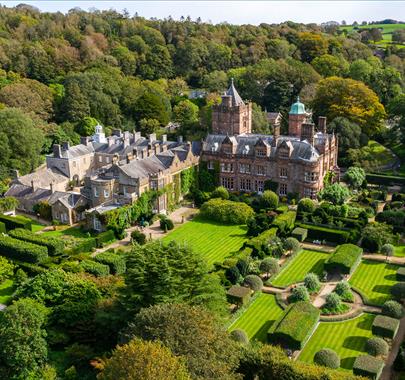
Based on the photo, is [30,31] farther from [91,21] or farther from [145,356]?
[145,356]

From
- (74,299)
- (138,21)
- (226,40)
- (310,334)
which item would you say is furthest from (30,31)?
(310,334)

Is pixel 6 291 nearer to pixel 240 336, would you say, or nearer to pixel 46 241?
pixel 46 241

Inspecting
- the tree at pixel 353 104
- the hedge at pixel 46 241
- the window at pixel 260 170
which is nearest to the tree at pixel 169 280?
the hedge at pixel 46 241

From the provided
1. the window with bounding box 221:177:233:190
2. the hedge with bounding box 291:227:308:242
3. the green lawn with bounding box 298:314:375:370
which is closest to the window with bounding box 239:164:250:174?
the window with bounding box 221:177:233:190

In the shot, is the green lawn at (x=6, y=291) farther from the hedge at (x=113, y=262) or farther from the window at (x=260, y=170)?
the window at (x=260, y=170)

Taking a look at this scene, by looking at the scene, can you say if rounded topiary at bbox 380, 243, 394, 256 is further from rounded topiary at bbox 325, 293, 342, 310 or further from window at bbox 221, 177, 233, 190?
window at bbox 221, 177, 233, 190

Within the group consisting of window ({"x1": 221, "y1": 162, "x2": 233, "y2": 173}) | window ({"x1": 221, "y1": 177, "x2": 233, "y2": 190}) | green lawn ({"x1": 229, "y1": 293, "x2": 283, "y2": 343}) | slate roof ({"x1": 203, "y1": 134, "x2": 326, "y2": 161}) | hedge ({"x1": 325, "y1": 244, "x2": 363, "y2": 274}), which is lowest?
green lawn ({"x1": 229, "y1": 293, "x2": 283, "y2": 343})
